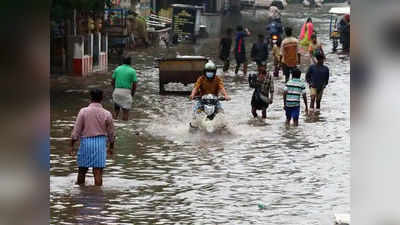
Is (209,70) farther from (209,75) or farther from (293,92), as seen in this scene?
(293,92)

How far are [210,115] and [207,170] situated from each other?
3246mm

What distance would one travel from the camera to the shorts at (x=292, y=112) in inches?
685

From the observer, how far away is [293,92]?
17.2 meters

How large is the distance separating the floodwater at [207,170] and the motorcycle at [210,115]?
20 centimetres

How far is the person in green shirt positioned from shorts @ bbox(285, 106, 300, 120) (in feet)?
9.40

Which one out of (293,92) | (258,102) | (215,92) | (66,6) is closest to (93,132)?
(215,92)

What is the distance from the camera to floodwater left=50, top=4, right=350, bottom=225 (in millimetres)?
10328

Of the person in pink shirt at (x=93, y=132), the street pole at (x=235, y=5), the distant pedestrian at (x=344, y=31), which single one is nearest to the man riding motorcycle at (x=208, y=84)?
the person in pink shirt at (x=93, y=132)

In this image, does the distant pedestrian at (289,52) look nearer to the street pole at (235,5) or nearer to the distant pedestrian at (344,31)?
the distant pedestrian at (344,31)

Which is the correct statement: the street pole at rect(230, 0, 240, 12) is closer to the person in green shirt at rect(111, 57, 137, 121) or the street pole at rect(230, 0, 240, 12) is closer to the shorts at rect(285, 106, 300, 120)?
the person in green shirt at rect(111, 57, 137, 121)

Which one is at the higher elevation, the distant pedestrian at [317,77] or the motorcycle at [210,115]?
the distant pedestrian at [317,77]

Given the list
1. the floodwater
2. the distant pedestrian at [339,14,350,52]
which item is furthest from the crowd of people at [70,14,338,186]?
the distant pedestrian at [339,14,350,52]
